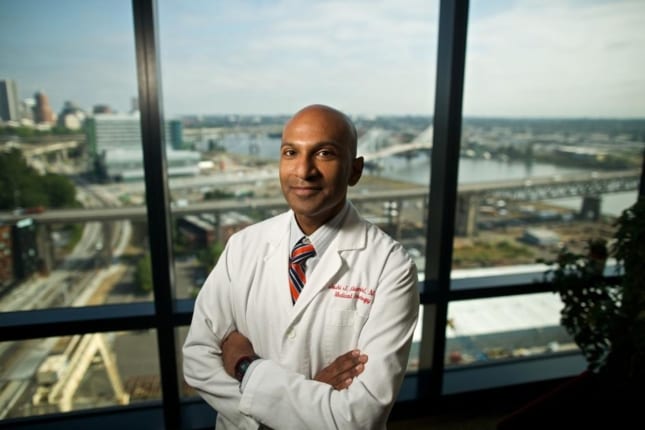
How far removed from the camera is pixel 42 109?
5.56 feet

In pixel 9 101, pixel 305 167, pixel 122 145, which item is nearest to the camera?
pixel 305 167

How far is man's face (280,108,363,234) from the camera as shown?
93 centimetres

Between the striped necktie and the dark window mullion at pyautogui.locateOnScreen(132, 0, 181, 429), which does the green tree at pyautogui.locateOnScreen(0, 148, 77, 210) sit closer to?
the dark window mullion at pyautogui.locateOnScreen(132, 0, 181, 429)

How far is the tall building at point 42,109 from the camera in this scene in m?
1.69

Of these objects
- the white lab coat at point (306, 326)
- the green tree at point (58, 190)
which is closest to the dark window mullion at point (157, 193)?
the green tree at point (58, 190)

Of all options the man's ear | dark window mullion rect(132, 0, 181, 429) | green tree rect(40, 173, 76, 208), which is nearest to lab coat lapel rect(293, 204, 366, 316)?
the man's ear

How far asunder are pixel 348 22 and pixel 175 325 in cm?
169

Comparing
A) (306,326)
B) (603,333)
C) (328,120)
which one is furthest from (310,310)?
(603,333)

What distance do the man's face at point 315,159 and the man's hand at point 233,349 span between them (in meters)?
0.40

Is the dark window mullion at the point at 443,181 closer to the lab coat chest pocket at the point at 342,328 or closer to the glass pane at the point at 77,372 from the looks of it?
the lab coat chest pocket at the point at 342,328

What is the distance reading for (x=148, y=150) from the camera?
162 centimetres

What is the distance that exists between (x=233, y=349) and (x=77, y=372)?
139cm

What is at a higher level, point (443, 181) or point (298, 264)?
point (443, 181)

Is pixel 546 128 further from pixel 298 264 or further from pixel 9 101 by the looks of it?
pixel 9 101
